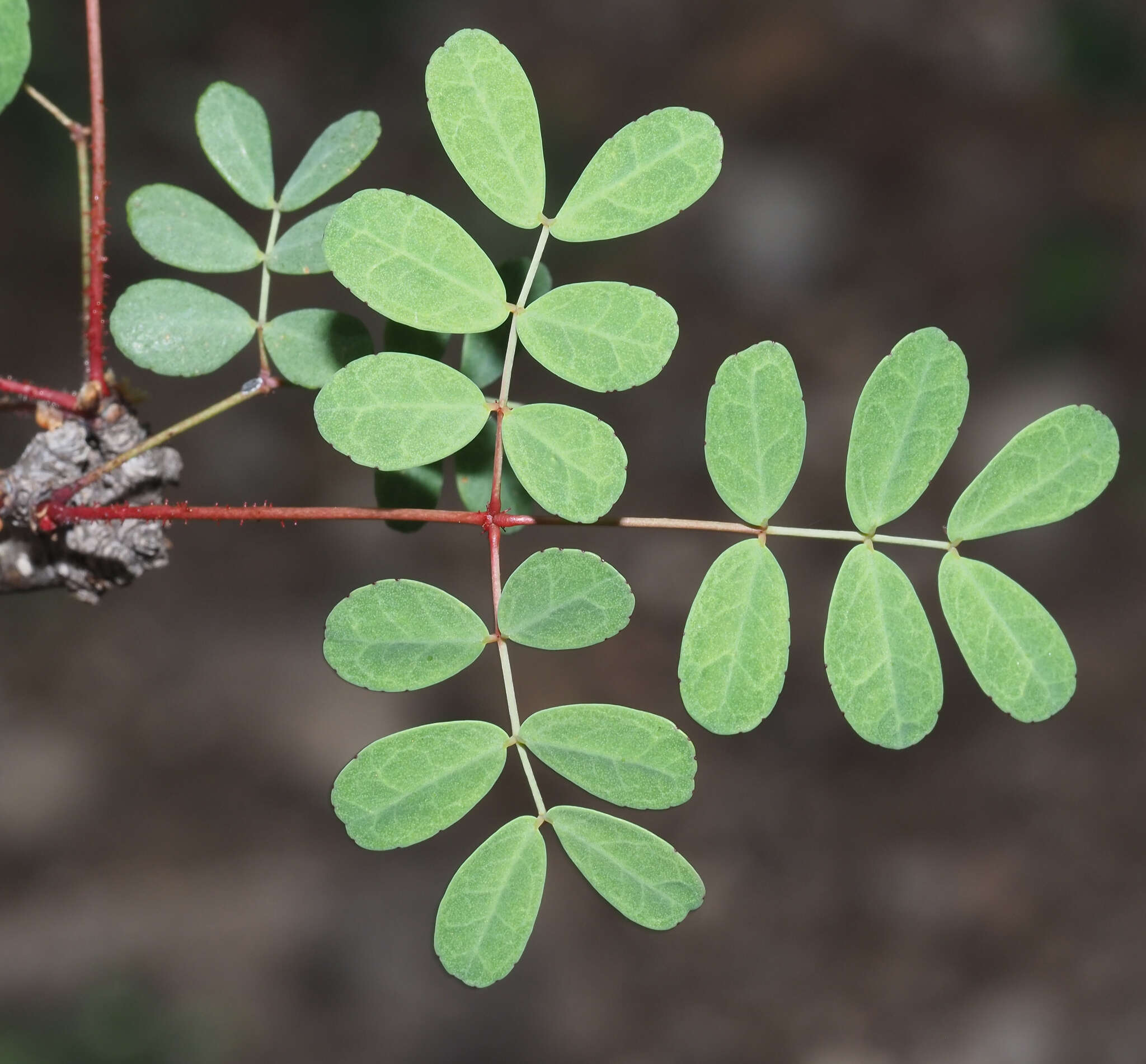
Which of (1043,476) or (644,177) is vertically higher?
(644,177)

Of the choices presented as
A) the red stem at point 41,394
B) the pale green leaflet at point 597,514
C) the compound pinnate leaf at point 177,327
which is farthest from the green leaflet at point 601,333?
the red stem at point 41,394

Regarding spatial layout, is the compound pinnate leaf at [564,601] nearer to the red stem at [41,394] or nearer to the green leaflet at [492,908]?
the green leaflet at [492,908]


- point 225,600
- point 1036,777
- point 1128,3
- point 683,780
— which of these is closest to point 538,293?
point 683,780

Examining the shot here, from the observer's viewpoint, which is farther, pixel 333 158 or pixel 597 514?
pixel 333 158

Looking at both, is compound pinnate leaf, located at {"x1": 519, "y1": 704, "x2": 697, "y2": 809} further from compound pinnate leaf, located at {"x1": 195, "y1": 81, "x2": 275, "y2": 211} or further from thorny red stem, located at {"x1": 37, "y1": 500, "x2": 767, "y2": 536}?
compound pinnate leaf, located at {"x1": 195, "y1": 81, "x2": 275, "y2": 211}

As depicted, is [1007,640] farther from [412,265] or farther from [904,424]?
[412,265]

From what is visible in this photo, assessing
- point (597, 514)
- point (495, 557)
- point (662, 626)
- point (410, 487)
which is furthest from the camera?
point (662, 626)

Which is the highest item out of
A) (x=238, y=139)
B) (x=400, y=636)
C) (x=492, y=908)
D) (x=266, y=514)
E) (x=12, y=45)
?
(x=12, y=45)

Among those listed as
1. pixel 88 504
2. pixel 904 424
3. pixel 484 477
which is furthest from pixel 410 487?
pixel 904 424
